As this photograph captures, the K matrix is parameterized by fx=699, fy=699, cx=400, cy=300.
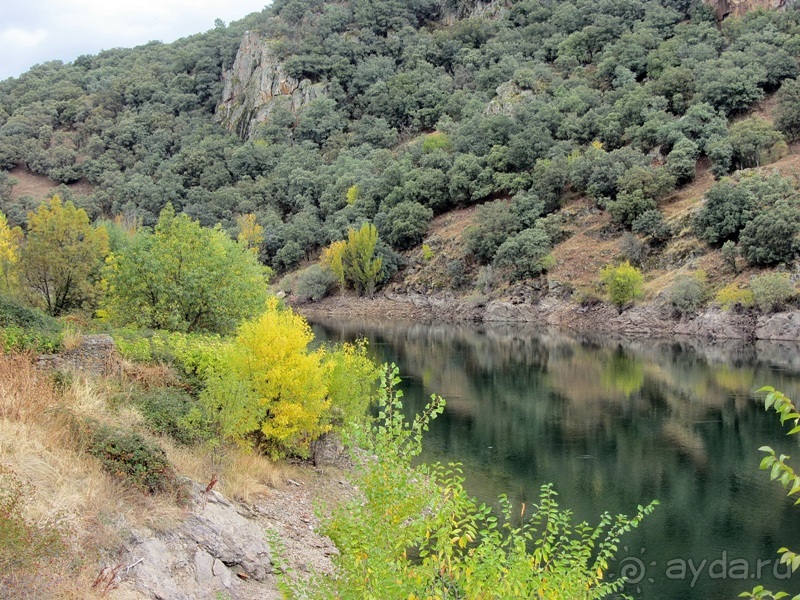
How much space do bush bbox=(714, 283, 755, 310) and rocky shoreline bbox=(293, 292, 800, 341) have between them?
0.64 meters

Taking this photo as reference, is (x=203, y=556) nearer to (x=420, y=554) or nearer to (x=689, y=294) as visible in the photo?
(x=420, y=554)

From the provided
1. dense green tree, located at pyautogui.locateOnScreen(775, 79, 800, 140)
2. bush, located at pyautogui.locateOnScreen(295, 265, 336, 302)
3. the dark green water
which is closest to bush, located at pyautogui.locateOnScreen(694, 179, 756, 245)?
the dark green water

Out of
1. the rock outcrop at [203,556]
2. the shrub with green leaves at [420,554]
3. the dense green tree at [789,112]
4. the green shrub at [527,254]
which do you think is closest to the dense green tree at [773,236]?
the dense green tree at [789,112]

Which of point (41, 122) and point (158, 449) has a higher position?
point (41, 122)

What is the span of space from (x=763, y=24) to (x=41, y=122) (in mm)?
135373

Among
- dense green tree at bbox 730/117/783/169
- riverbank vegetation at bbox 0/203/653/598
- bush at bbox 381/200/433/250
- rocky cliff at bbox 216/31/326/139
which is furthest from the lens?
rocky cliff at bbox 216/31/326/139

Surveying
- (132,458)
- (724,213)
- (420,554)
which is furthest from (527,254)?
(420,554)

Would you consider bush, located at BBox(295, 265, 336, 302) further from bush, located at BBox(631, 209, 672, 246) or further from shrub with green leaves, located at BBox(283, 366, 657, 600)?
shrub with green leaves, located at BBox(283, 366, 657, 600)

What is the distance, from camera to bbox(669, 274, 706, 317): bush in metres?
61.5

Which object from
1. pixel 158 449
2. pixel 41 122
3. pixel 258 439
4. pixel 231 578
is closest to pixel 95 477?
pixel 158 449

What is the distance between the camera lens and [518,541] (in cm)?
800

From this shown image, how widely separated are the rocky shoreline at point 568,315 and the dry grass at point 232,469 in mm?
49180

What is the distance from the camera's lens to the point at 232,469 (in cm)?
1812

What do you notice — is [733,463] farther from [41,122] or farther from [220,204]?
[41,122]
